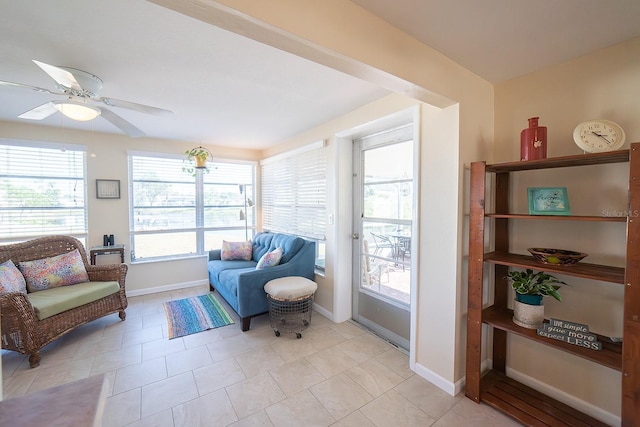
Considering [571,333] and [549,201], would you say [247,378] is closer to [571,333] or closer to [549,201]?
[571,333]

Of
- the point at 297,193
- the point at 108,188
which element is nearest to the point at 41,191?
the point at 108,188

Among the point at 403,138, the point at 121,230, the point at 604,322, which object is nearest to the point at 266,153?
the point at 121,230

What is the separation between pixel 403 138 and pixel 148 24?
2.06 m

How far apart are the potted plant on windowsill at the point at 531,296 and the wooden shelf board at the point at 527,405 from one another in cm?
55

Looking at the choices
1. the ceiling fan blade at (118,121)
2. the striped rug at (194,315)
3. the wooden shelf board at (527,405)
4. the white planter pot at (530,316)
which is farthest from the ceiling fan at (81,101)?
the wooden shelf board at (527,405)

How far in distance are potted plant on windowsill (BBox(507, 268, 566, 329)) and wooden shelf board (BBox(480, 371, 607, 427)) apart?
0.55 metres

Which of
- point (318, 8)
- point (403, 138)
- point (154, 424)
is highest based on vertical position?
point (318, 8)

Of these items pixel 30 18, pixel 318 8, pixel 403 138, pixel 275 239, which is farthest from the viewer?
pixel 275 239

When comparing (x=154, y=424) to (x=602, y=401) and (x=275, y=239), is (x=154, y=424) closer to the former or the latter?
(x=275, y=239)

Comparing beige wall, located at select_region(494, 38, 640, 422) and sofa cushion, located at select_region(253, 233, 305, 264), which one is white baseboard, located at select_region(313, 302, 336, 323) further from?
beige wall, located at select_region(494, 38, 640, 422)

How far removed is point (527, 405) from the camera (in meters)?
1.79

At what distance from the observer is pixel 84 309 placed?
2.73 metres

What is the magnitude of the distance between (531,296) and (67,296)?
4008 mm

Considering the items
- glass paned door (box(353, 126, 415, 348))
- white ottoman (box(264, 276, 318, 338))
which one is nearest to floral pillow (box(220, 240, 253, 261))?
white ottoman (box(264, 276, 318, 338))
